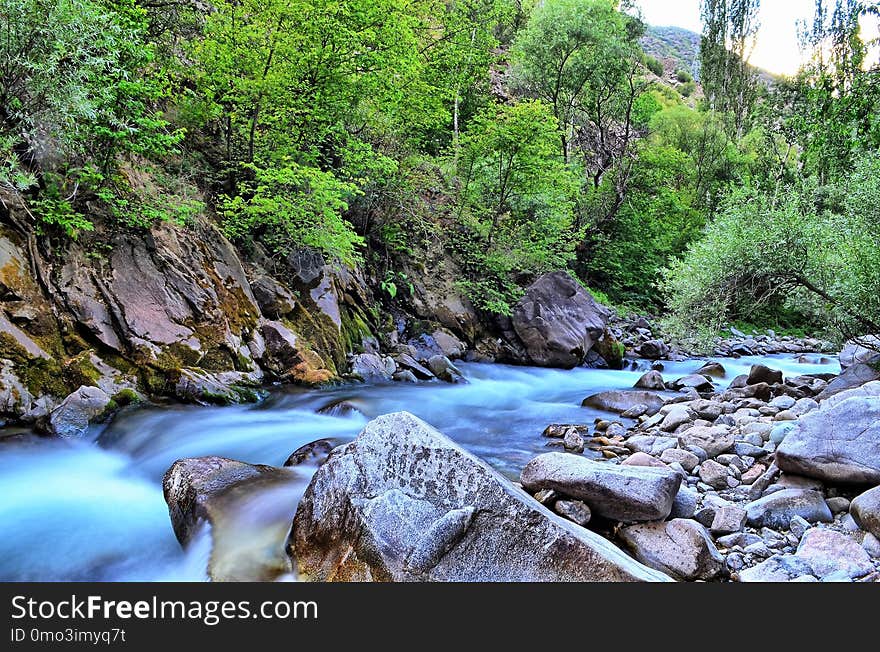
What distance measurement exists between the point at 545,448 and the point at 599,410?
3.34 meters

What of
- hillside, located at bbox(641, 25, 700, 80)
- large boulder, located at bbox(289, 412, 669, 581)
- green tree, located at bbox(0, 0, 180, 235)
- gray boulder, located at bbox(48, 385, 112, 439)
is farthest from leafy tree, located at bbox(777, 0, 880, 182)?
hillside, located at bbox(641, 25, 700, 80)

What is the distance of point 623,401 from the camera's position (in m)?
11.1

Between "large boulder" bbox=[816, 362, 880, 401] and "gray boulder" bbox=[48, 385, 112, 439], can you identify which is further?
"large boulder" bbox=[816, 362, 880, 401]

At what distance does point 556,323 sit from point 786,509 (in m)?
12.4

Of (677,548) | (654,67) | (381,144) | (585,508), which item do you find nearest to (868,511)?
(677,548)

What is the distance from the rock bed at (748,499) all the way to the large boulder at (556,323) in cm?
953

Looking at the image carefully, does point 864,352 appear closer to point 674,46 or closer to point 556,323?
point 556,323

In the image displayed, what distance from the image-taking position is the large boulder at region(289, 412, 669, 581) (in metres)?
3.34

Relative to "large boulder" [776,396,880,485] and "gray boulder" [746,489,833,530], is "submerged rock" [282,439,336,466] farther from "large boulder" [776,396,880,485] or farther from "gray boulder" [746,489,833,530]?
"large boulder" [776,396,880,485]

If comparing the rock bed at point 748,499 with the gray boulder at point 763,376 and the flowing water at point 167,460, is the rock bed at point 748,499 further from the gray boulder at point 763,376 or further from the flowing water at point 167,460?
the gray boulder at point 763,376

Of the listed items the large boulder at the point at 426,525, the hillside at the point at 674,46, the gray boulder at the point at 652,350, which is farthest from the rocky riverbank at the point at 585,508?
the hillside at the point at 674,46

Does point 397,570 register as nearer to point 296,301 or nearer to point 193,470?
point 193,470

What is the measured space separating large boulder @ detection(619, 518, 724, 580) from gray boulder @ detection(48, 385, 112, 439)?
708cm

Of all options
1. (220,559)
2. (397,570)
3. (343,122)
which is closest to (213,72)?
(343,122)
